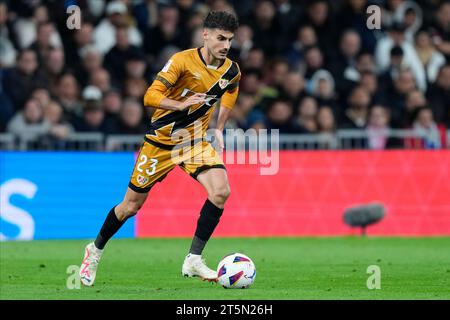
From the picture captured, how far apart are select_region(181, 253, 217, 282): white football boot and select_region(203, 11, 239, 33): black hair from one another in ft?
7.18

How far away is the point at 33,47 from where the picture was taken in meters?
19.0

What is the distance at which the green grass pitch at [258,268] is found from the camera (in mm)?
10391

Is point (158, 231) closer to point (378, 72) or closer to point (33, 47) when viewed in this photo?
point (33, 47)

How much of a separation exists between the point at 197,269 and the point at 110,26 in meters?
9.59

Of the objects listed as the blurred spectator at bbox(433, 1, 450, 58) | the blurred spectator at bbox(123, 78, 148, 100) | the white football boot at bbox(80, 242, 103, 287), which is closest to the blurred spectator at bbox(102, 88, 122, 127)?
the blurred spectator at bbox(123, 78, 148, 100)

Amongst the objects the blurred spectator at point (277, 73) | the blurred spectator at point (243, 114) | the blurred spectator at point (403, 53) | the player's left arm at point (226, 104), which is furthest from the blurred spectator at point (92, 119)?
the player's left arm at point (226, 104)

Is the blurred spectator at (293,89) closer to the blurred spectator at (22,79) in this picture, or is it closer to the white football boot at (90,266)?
the blurred spectator at (22,79)

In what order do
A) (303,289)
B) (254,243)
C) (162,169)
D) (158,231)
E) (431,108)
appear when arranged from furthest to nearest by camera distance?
(431,108), (158,231), (254,243), (162,169), (303,289)

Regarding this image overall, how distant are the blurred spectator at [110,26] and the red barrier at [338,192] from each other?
3092 millimetres

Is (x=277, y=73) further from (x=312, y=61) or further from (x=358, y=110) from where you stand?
(x=358, y=110)

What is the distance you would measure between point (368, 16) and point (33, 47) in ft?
20.1

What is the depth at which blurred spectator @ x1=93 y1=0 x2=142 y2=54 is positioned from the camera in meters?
19.8

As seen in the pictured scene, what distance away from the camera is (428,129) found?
19328 mm
